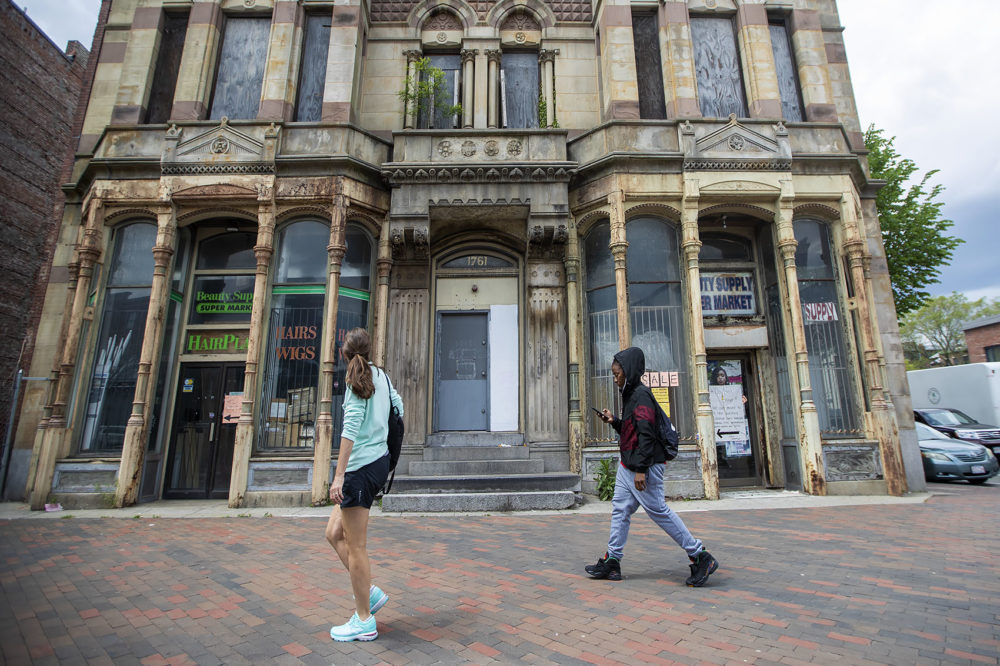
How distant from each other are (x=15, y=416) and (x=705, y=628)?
44.2 feet

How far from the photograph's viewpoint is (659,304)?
10.3 m

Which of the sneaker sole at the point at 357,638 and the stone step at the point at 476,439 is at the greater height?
the stone step at the point at 476,439

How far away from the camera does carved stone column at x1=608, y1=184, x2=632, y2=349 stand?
384 inches

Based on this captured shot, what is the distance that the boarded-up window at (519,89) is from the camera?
1206 centimetres

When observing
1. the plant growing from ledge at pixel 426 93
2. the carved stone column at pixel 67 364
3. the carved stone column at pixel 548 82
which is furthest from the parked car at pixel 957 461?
the carved stone column at pixel 67 364

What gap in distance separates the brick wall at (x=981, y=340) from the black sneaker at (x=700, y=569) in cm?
3759

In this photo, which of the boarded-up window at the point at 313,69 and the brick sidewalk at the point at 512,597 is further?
the boarded-up window at the point at 313,69

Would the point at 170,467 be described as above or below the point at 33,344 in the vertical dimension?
below

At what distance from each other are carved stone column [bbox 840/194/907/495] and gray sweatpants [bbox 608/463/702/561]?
7.68 m

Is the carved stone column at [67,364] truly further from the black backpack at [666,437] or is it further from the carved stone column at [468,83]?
the black backpack at [666,437]

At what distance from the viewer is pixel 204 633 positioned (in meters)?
3.31

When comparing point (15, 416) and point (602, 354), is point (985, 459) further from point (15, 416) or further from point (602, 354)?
point (15, 416)

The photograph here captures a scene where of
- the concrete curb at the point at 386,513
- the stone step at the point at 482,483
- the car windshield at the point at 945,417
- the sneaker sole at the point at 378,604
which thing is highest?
the car windshield at the point at 945,417

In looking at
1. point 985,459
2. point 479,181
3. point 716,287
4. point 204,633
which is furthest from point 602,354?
point 985,459
